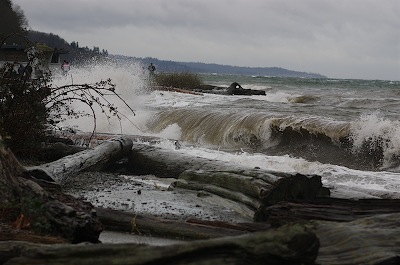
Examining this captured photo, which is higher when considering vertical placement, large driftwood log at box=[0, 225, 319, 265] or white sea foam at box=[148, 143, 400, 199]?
large driftwood log at box=[0, 225, 319, 265]

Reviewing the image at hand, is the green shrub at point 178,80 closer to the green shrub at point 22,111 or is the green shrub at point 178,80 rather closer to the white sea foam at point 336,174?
the white sea foam at point 336,174

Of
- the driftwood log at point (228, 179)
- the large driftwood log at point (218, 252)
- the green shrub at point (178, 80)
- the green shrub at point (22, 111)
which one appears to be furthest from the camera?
the green shrub at point (178, 80)

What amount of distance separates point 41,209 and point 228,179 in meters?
3.05

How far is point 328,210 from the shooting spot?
15.3 feet

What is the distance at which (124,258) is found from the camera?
280 cm

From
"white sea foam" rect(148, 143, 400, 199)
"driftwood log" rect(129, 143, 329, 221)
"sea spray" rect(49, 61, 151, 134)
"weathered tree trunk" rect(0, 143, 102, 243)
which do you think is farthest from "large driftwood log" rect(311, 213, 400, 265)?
"sea spray" rect(49, 61, 151, 134)

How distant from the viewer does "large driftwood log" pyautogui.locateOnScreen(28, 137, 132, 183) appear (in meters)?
7.18

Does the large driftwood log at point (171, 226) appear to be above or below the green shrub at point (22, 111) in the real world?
below

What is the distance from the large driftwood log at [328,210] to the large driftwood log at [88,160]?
2936 millimetres

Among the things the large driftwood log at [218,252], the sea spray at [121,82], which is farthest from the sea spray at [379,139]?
the large driftwood log at [218,252]

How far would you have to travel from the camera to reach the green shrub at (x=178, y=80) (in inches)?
1700

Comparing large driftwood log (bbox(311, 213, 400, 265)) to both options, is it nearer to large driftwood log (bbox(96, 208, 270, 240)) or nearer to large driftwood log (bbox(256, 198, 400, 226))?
large driftwood log (bbox(256, 198, 400, 226))

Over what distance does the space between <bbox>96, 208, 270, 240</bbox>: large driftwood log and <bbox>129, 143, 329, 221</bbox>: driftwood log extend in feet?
4.15

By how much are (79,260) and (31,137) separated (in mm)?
5914
